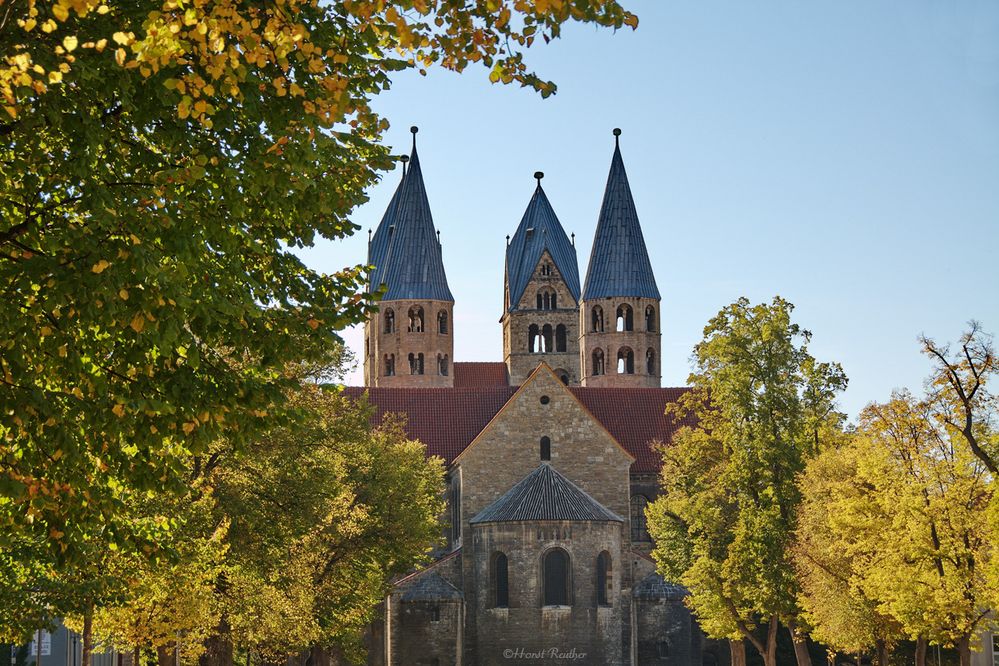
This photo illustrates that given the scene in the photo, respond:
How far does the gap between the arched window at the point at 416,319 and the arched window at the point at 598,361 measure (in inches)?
453

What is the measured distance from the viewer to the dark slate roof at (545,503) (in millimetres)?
60656

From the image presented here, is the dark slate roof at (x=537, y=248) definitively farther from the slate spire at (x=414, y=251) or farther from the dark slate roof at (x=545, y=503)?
the dark slate roof at (x=545, y=503)

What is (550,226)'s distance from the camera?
10125cm

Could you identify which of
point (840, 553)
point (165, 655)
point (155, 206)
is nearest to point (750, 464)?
point (840, 553)

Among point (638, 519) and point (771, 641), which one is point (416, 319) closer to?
point (638, 519)

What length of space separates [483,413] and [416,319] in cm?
2332

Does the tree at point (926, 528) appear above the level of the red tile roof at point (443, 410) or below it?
below

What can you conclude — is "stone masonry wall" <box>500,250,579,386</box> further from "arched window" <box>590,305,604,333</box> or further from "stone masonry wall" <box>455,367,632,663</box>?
"stone masonry wall" <box>455,367,632,663</box>

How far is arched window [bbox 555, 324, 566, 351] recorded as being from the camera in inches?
3885

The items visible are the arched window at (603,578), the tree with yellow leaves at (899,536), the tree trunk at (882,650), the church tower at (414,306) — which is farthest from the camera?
the church tower at (414,306)

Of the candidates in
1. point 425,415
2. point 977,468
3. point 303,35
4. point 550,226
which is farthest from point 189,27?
point 550,226

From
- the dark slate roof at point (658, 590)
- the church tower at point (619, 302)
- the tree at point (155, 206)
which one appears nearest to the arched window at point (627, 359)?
the church tower at point (619, 302)

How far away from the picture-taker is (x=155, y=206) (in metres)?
12.8

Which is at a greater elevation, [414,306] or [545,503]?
[414,306]
